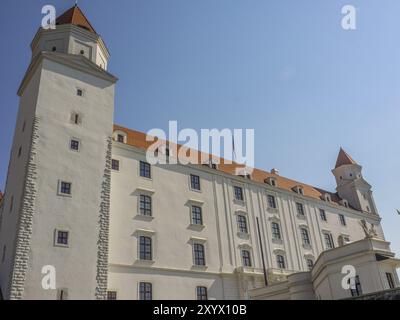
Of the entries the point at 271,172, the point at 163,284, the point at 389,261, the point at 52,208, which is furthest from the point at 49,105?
the point at 271,172

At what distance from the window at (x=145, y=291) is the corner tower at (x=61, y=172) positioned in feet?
11.7

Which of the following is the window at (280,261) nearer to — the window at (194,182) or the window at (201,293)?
the window at (201,293)

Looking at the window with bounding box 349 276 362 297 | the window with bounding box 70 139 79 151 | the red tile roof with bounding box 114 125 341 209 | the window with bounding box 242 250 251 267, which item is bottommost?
the window with bounding box 349 276 362 297

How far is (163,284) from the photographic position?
83.0 feet

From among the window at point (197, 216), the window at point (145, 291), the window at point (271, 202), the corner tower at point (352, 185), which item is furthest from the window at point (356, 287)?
the corner tower at point (352, 185)

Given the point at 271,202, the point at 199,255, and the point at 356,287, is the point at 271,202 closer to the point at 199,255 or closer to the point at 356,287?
the point at 199,255

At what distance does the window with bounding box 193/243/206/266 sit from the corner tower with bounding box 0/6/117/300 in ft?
26.1

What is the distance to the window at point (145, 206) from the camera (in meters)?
27.0

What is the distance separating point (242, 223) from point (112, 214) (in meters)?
12.0

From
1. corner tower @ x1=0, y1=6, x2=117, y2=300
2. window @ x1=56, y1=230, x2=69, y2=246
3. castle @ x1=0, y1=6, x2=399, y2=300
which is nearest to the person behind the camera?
corner tower @ x1=0, y1=6, x2=117, y2=300

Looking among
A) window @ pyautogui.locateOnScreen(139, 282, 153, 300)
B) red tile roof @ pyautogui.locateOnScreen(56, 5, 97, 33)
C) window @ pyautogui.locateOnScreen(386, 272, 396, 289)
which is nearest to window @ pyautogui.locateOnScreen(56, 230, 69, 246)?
window @ pyautogui.locateOnScreen(139, 282, 153, 300)

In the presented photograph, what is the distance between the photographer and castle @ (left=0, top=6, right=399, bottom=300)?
67.7ft

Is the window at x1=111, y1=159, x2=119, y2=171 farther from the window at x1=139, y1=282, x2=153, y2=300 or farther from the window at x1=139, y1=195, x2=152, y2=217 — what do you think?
the window at x1=139, y1=282, x2=153, y2=300
